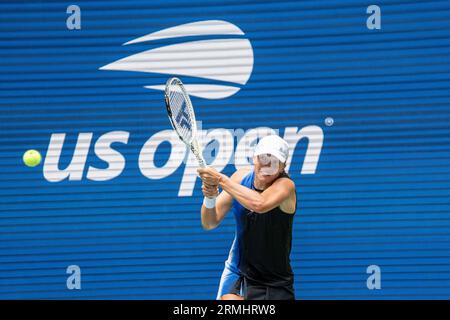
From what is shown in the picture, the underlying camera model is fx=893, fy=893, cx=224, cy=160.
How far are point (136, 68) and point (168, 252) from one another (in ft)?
6.19

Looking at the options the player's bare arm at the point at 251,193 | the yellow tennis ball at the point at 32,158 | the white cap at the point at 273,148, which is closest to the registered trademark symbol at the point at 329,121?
the white cap at the point at 273,148

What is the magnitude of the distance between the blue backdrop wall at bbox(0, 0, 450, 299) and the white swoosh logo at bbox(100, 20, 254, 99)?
1cm


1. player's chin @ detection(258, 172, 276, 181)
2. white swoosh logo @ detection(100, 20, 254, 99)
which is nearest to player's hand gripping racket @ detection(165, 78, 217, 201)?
player's chin @ detection(258, 172, 276, 181)

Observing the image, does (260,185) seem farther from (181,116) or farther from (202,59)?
(202,59)

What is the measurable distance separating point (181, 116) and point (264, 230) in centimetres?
110

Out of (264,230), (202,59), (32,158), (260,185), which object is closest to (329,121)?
(202,59)

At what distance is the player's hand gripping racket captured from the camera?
21.8 ft

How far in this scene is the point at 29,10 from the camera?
905cm

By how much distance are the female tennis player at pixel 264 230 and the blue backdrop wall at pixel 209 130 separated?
1936 mm

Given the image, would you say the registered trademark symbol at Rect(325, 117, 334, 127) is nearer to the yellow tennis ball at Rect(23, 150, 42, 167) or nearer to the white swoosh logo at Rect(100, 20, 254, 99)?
the white swoosh logo at Rect(100, 20, 254, 99)

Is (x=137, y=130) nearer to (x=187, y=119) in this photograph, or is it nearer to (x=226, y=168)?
(x=226, y=168)

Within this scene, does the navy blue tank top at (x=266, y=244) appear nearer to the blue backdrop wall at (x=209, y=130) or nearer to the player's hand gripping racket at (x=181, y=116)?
the player's hand gripping racket at (x=181, y=116)

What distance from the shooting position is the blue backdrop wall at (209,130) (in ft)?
29.0

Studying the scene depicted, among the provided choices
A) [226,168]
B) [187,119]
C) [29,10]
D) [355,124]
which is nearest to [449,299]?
[355,124]
